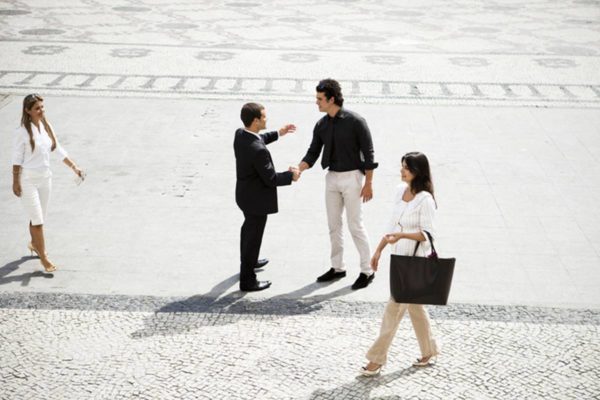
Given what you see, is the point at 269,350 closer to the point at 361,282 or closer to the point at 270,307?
the point at 270,307

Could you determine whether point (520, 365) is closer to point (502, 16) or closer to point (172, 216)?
point (172, 216)

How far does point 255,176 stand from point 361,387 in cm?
209

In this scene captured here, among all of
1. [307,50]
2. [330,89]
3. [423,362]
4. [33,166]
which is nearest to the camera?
[423,362]

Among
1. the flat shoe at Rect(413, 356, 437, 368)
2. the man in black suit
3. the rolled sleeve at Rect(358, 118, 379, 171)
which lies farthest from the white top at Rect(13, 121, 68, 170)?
the flat shoe at Rect(413, 356, 437, 368)

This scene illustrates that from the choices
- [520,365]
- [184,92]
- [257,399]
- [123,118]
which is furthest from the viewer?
[184,92]

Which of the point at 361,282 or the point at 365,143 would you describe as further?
the point at 361,282

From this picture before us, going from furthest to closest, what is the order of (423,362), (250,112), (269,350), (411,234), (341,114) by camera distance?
(341,114), (250,112), (269,350), (423,362), (411,234)

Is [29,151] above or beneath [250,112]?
beneath

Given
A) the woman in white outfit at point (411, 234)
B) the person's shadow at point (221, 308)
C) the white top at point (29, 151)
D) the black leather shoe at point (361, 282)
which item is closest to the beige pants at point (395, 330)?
the woman in white outfit at point (411, 234)

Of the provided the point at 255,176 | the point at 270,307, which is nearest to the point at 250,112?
the point at 255,176

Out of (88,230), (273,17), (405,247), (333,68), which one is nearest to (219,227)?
(88,230)

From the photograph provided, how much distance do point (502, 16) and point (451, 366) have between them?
17.0 m

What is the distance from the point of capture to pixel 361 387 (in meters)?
5.80

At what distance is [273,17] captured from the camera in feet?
68.3
